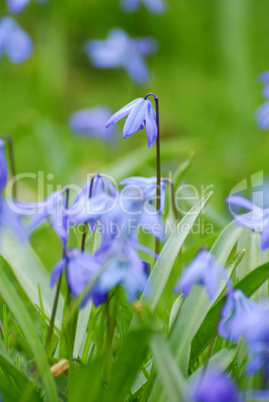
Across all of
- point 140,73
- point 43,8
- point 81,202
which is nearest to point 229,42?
point 140,73

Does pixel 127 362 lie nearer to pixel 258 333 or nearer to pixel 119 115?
pixel 258 333

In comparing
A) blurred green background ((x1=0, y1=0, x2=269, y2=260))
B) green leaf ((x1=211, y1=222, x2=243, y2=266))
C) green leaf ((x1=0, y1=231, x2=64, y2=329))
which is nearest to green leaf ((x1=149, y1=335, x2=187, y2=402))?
green leaf ((x1=211, y1=222, x2=243, y2=266))

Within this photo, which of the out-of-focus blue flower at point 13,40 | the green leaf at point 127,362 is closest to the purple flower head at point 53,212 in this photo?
the green leaf at point 127,362

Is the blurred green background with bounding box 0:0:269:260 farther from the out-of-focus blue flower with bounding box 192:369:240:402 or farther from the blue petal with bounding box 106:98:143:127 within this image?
the out-of-focus blue flower with bounding box 192:369:240:402

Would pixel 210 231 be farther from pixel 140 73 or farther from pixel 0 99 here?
pixel 0 99

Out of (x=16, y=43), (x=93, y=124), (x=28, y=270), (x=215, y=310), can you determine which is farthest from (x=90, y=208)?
(x=93, y=124)
